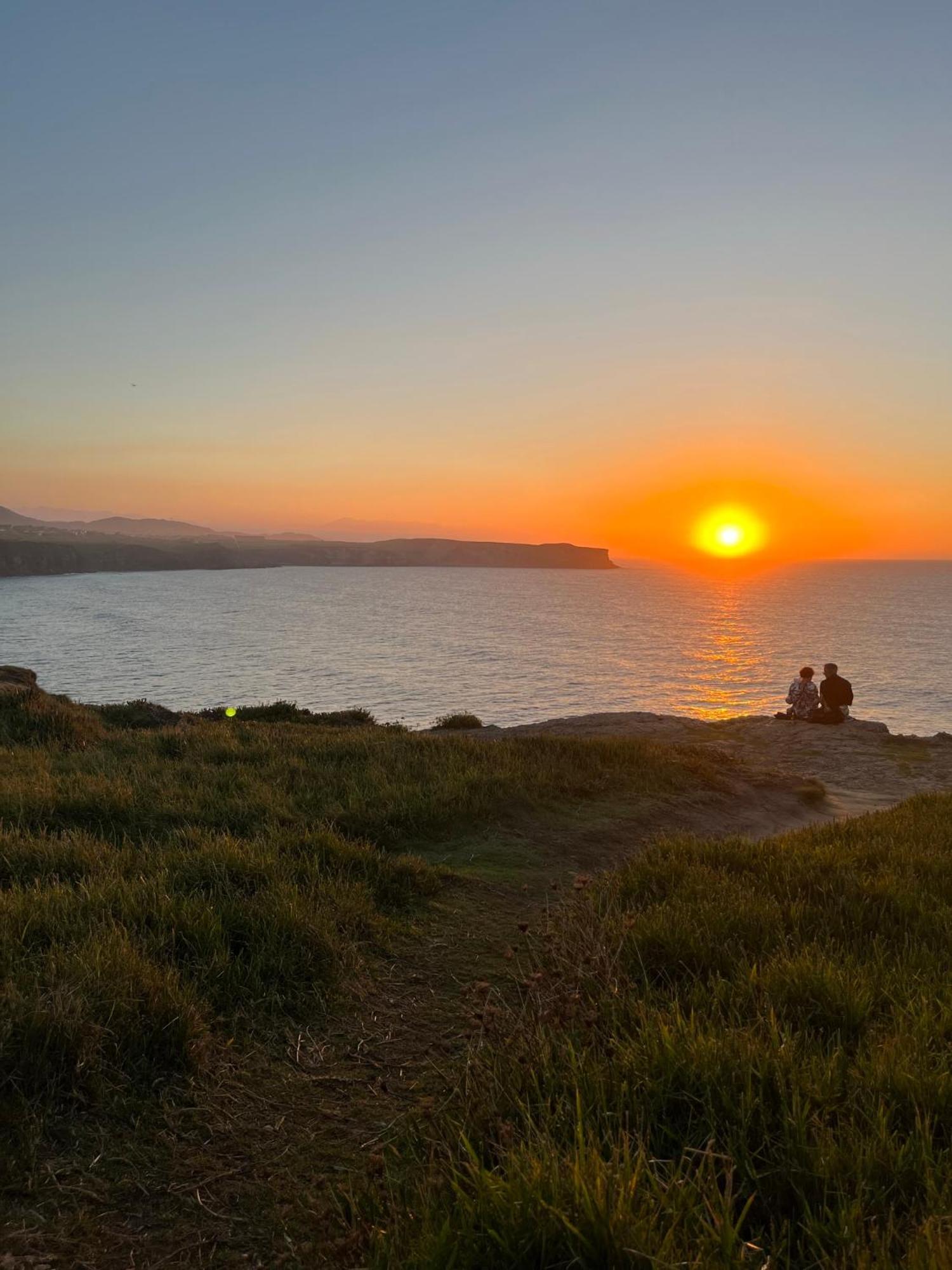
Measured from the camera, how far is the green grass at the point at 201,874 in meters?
4.12

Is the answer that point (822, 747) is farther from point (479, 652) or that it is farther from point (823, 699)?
point (479, 652)

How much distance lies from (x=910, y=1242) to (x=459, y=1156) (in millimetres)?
1664

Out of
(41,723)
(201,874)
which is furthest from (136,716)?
(201,874)

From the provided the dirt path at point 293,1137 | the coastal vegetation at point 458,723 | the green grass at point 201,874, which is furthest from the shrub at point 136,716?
the dirt path at point 293,1137

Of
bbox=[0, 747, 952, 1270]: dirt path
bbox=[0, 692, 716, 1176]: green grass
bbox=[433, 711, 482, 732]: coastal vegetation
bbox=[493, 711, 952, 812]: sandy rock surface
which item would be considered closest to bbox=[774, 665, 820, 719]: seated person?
bbox=[493, 711, 952, 812]: sandy rock surface

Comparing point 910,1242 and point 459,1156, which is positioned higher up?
point 910,1242

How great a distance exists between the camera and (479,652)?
6900cm

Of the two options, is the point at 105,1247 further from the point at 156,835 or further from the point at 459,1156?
the point at 156,835

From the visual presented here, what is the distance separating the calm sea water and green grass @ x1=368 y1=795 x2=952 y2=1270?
3241 centimetres

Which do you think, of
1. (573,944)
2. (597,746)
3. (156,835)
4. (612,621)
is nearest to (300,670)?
(597,746)

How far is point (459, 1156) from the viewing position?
3172 mm

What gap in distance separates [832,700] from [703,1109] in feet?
66.7

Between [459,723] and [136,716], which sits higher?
[136,716]

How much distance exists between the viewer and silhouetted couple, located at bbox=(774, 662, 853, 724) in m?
21.5
